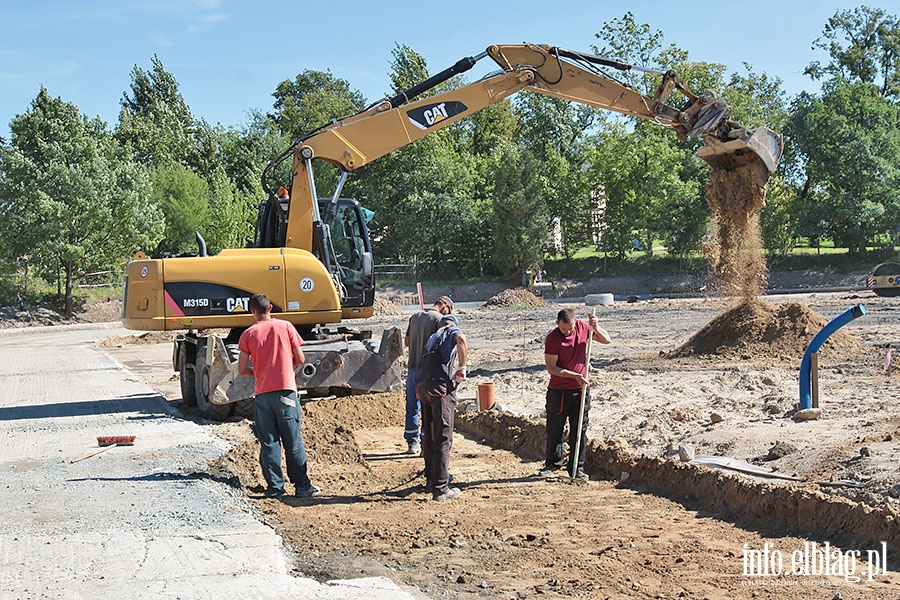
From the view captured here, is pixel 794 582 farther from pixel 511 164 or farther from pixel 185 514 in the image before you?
pixel 511 164

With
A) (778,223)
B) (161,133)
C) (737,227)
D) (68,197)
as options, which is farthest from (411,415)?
(161,133)

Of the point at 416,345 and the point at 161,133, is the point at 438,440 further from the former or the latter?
the point at 161,133

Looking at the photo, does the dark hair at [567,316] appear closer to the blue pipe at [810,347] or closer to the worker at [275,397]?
the worker at [275,397]

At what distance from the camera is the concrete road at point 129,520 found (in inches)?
230

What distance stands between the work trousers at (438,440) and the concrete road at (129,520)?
5.62 feet

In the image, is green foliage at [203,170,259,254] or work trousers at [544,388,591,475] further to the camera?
green foliage at [203,170,259,254]

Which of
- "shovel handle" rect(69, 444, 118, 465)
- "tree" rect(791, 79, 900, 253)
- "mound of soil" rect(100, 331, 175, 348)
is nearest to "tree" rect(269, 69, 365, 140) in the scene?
"mound of soil" rect(100, 331, 175, 348)

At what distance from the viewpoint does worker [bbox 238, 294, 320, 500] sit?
8.71m

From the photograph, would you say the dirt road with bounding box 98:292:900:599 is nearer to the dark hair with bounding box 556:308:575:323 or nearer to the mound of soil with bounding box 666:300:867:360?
the mound of soil with bounding box 666:300:867:360

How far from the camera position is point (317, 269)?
45.2ft

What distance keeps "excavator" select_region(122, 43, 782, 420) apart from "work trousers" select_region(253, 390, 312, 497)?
4.30 meters

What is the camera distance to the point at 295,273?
13.7m

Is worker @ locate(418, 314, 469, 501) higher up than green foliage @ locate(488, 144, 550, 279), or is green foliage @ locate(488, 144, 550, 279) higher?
green foliage @ locate(488, 144, 550, 279)

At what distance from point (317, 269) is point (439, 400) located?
5508 millimetres
